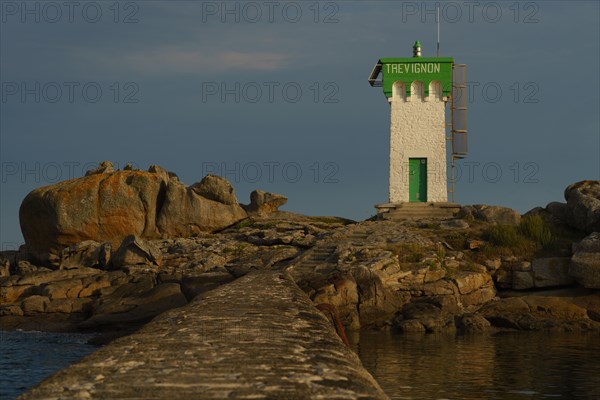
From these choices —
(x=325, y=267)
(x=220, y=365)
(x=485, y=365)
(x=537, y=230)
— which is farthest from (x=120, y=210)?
(x=220, y=365)

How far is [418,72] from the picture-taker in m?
38.9

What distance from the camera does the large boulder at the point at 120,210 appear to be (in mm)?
36500

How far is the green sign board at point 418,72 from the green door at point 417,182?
3.79 m

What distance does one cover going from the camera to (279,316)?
32.8 ft

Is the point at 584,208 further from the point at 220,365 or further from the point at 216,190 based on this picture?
the point at 220,365

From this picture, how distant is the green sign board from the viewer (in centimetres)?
3878

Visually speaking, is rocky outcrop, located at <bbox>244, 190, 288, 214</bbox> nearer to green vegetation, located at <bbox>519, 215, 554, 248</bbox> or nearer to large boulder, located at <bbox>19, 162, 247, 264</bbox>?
large boulder, located at <bbox>19, 162, 247, 264</bbox>

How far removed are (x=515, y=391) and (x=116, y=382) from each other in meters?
10.4

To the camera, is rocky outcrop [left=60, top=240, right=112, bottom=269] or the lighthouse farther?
the lighthouse

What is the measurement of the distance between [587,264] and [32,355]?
Answer: 17.6 metres

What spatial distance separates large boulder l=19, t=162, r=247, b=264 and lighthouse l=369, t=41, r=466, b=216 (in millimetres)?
8521

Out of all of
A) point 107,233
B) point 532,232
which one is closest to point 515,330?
point 532,232

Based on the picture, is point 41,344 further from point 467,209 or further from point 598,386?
point 467,209

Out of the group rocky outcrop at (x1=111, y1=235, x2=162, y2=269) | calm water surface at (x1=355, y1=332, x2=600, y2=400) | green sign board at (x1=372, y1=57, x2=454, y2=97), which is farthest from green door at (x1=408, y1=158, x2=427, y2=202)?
calm water surface at (x1=355, y1=332, x2=600, y2=400)
